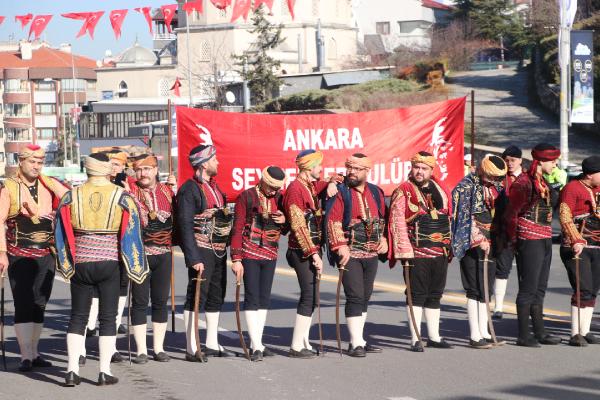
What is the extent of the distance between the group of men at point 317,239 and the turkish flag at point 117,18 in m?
40.4

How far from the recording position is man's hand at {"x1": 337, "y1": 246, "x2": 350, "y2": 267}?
414 inches

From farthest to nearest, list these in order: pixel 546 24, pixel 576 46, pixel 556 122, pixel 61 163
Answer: pixel 61 163
pixel 546 24
pixel 556 122
pixel 576 46

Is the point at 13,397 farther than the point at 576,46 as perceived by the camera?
No

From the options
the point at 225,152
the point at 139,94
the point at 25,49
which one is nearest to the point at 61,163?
the point at 139,94

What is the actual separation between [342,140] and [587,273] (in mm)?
3621

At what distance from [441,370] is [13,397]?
139 inches

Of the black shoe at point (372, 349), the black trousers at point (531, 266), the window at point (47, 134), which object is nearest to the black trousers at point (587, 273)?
the black trousers at point (531, 266)

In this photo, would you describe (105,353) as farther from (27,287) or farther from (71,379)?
(27,287)

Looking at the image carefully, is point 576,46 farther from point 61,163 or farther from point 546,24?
point 61,163

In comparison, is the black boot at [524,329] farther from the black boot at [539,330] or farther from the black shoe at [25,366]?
the black shoe at [25,366]

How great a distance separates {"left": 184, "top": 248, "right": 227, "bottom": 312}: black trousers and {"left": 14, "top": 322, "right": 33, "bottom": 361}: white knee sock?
1497 millimetres

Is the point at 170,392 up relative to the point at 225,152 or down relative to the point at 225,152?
down

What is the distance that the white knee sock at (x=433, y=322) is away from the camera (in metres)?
11.0

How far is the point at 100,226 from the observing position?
30.6ft
